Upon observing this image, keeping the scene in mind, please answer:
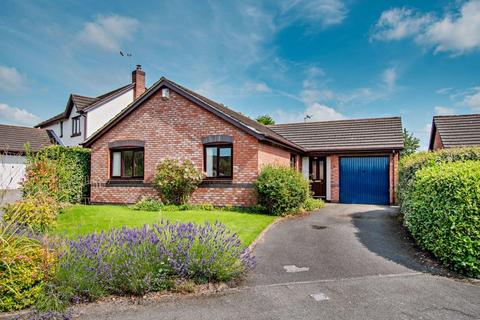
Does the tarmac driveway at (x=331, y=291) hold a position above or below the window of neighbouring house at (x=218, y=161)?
below

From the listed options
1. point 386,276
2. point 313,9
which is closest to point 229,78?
point 313,9

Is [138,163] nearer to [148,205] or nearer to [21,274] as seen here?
[148,205]

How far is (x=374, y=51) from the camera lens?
13.5 m

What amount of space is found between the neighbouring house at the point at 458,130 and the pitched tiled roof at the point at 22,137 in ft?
103

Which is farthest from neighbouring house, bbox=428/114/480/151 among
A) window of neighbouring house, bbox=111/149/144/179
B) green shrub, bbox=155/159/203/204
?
window of neighbouring house, bbox=111/149/144/179

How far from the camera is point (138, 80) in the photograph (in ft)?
89.9

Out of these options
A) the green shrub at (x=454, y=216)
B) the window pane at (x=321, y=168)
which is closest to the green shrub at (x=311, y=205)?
the window pane at (x=321, y=168)

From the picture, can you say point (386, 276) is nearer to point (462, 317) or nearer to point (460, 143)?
point (462, 317)

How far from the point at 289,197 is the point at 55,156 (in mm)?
12056

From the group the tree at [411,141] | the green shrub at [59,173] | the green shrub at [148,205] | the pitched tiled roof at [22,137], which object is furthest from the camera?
the tree at [411,141]

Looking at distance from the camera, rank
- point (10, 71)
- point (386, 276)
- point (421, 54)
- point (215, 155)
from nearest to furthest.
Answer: point (386, 276)
point (10, 71)
point (421, 54)
point (215, 155)

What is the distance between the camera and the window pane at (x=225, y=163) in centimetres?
1367

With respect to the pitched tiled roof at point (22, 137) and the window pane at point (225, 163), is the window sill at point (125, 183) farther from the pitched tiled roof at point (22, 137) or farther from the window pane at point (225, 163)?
Answer: the pitched tiled roof at point (22, 137)

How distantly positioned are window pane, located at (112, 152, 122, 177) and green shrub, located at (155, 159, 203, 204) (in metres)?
3.17
